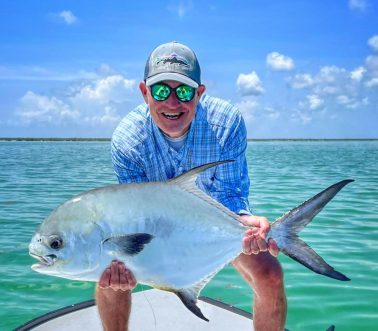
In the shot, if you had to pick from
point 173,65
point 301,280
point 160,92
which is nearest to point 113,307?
point 160,92

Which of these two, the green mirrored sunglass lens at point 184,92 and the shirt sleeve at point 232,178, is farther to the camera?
the shirt sleeve at point 232,178

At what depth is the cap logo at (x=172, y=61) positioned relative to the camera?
3.03m

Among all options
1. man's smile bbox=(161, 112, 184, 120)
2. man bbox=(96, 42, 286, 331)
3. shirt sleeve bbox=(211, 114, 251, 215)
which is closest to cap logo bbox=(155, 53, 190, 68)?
man bbox=(96, 42, 286, 331)

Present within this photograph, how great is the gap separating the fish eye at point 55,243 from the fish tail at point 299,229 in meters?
0.99

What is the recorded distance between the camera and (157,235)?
8.04ft

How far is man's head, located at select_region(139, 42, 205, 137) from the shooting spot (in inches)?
119

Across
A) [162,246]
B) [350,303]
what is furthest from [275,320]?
[350,303]

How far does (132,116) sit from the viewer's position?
3.43 metres

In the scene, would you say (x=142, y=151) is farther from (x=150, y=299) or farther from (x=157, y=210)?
(x=150, y=299)

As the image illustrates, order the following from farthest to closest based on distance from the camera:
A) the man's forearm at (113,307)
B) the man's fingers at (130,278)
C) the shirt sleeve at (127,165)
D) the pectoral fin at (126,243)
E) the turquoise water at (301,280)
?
the turquoise water at (301,280)
the shirt sleeve at (127,165)
the man's forearm at (113,307)
the man's fingers at (130,278)
the pectoral fin at (126,243)

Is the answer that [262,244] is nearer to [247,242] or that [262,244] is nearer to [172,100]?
[247,242]

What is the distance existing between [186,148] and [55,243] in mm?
1227

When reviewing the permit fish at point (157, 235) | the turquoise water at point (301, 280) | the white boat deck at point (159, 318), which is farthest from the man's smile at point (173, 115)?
the turquoise water at point (301, 280)

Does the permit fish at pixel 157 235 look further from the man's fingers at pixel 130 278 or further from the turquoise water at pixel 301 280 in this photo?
the turquoise water at pixel 301 280
